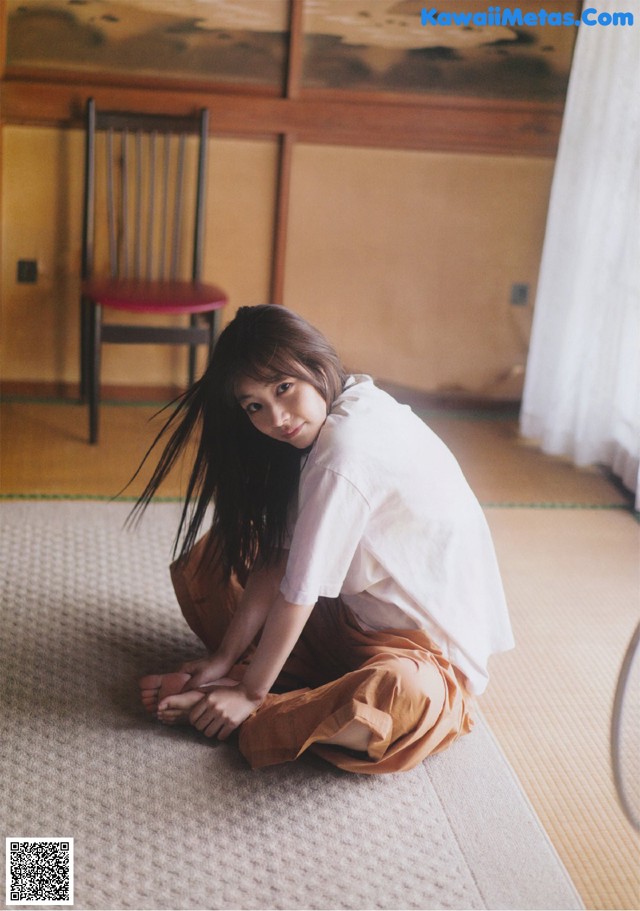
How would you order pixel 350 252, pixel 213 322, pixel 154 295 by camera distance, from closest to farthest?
pixel 154 295, pixel 213 322, pixel 350 252

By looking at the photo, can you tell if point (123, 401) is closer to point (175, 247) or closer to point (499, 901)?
→ point (175, 247)

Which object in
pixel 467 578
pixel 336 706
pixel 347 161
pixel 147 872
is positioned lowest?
pixel 147 872

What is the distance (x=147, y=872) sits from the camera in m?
1.41

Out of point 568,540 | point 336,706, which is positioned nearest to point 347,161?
point 568,540

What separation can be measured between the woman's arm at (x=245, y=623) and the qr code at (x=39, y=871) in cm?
38

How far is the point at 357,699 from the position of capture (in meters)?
1.51

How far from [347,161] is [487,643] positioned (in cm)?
191

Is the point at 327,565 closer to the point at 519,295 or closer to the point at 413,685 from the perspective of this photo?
the point at 413,685

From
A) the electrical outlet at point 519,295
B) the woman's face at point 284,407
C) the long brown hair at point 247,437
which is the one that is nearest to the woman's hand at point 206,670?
the long brown hair at point 247,437

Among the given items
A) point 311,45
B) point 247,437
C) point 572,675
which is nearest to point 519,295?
point 311,45

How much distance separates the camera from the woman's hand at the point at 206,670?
1.75 meters

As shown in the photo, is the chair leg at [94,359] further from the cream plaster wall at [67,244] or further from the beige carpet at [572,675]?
the beige carpet at [572,675]

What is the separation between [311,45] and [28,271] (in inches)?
42.5

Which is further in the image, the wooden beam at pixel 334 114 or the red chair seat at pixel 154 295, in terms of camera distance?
the wooden beam at pixel 334 114
